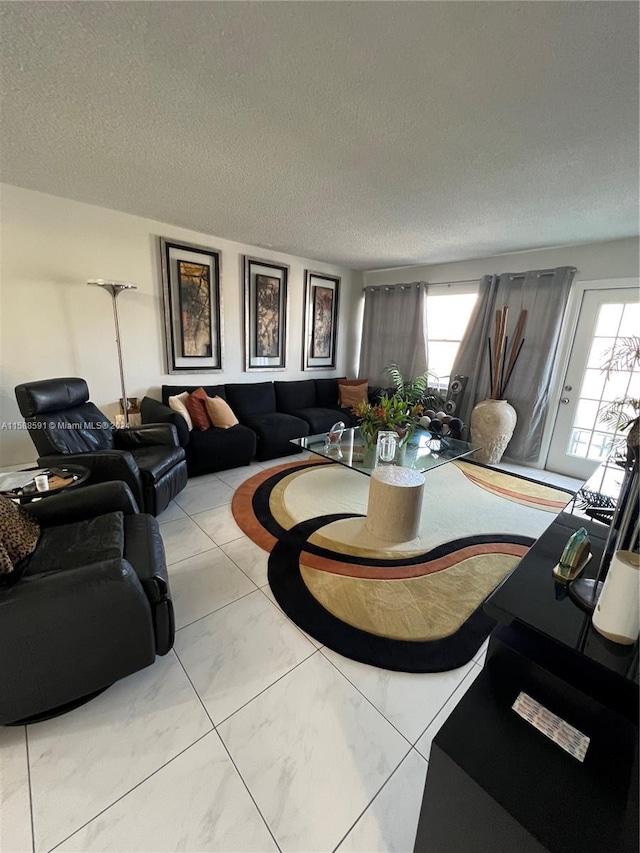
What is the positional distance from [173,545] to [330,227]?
10.2ft

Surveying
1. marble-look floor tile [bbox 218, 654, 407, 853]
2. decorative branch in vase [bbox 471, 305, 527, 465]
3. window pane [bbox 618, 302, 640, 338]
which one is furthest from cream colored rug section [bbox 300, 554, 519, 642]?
window pane [bbox 618, 302, 640, 338]

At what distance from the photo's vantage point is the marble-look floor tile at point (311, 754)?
3.36ft

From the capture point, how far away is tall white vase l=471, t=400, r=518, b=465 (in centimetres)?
386

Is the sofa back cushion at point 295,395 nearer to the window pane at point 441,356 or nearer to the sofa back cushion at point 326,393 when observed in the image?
the sofa back cushion at point 326,393

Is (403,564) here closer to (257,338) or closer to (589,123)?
(589,123)

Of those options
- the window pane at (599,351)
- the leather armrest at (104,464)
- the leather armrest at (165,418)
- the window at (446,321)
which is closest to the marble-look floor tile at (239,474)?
the leather armrest at (165,418)

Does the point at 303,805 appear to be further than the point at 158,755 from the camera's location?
No

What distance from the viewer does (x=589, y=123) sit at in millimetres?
1572

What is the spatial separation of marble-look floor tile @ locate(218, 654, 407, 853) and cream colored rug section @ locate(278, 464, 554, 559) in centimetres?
96

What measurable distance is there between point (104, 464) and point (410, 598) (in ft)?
6.81

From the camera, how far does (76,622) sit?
1.15 m

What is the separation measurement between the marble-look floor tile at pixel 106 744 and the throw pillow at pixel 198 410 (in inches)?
92.3

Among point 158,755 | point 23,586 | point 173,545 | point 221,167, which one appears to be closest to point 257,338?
point 221,167

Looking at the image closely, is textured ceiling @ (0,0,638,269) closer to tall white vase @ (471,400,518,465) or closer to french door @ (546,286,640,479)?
french door @ (546,286,640,479)
